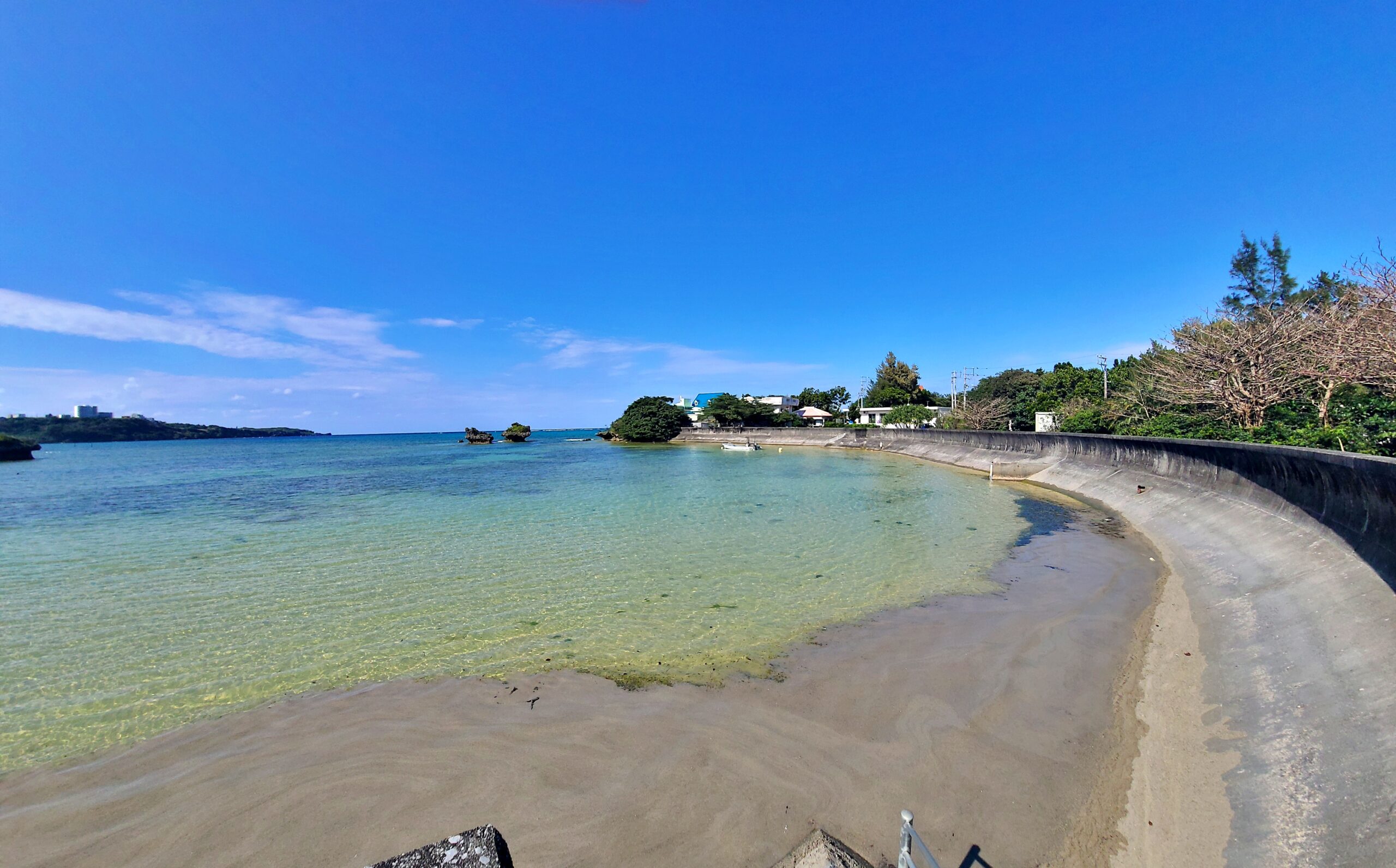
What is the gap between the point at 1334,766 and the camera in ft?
11.2

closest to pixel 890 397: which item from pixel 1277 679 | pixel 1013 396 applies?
pixel 1013 396

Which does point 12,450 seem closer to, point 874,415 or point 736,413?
point 736,413

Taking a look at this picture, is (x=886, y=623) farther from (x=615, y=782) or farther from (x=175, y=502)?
(x=175, y=502)

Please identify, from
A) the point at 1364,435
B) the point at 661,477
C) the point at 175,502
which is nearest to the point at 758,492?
the point at 661,477

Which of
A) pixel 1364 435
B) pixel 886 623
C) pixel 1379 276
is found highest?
pixel 1379 276

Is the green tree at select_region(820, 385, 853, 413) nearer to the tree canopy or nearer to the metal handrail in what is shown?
the tree canopy

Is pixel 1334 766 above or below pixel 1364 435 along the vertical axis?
below

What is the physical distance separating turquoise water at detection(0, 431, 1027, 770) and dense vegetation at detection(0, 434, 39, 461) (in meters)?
60.7

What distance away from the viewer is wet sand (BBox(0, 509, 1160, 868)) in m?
3.45

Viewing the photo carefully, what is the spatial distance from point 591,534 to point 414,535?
192 inches

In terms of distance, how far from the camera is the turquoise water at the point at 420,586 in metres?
5.91

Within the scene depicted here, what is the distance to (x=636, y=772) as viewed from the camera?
4094 millimetres

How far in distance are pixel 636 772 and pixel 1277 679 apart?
595 centimetres

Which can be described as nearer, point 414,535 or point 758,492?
point 414,535
